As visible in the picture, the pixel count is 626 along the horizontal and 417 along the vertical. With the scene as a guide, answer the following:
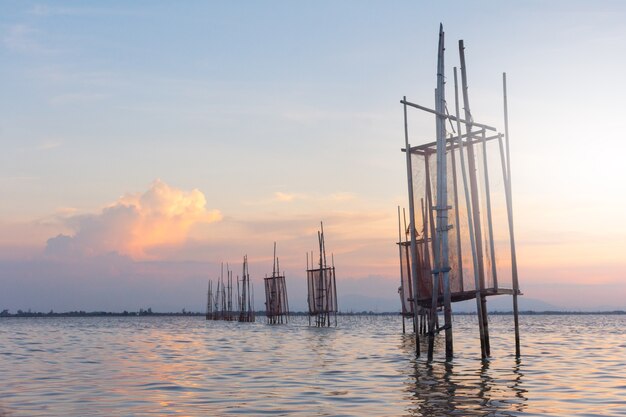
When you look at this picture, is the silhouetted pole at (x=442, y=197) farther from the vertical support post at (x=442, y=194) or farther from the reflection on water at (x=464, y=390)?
the reflection on water at (x=464, y=390)

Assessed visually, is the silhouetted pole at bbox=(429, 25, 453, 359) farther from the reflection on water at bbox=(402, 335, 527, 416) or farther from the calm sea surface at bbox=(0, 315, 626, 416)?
the calm sea surface at bbox=(0, 315, 626, 416)

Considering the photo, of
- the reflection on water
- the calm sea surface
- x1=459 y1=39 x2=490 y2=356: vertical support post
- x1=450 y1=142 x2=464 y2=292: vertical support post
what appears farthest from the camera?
x1=450 y1=142 x2=464 y2=292: vertical support post

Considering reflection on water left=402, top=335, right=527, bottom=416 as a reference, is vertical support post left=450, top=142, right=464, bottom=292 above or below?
above

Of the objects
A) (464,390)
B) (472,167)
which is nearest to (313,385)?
(464,390)

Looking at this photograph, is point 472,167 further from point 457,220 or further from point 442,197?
point 442,197

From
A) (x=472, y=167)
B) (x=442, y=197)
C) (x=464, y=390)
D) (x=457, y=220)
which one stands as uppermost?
(x=472, y=167)

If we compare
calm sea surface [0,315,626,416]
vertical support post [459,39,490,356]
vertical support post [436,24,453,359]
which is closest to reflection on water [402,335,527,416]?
calm sea surface [0,315,626,416]

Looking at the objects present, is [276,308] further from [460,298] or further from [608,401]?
[608,401]

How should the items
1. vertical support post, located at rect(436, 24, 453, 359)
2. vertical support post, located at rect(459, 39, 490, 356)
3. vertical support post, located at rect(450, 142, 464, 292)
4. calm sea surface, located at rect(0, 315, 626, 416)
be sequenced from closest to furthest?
calm sea surface, located at rect(0, 315, 626, 416) → vertical support post, located at rect(436, 24, 453, 359) → vertical support post, located at rect(459, 39, 490, 356) → vertical support post, located at rect(450, 142, 464, 292)

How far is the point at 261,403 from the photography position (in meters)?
16.8

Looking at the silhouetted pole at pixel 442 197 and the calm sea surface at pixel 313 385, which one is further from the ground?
the silhouetted pole at pixel 442 197

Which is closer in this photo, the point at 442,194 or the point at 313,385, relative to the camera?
the point at 313,385


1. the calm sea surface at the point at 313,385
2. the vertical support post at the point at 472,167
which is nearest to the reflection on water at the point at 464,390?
the calm sea surface at the point at 313,385

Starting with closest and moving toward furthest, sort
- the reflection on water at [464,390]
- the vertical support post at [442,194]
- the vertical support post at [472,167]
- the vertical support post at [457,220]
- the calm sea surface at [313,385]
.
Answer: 1. the reflection on water at [464,390]
2. the calm sea surface at [313,385]
3. the vertical support post at [442,194]
4. the vertical support post at [472,167]
5. the vertical support post at [457,220]
